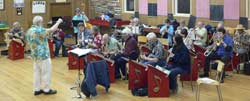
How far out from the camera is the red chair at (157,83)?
24.6 feet

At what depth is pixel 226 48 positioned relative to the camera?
9234 mm

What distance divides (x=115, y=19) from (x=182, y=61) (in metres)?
8.25

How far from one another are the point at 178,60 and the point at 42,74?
8.74ft

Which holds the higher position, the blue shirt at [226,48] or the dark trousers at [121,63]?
the blue shirt at [226,48]

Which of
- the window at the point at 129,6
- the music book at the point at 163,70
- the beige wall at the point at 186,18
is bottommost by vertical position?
the music book at the point at 163,70

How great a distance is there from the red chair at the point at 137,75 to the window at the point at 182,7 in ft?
17.8

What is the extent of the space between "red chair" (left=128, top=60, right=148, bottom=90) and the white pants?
63.6 inches

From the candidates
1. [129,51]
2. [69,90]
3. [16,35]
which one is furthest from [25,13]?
[69,90]

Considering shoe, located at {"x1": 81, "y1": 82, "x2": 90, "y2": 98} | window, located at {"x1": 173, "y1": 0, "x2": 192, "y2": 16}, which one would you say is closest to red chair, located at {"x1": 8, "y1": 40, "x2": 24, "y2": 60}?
window, located at {"x1": 173, "y1": 0, "x2": 192, "y2": 16}

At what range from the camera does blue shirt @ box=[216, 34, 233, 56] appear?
9.25 metres

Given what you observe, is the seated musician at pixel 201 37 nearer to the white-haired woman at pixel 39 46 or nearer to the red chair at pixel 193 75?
the red chair at pixel 193 75

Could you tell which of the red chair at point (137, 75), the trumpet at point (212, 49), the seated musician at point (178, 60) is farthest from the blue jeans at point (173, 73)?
the trumpet at point (212, 49)

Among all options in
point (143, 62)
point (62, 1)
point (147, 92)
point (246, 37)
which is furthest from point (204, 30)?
point (62, 1)

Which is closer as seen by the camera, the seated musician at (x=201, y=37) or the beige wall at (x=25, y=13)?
the seated musician at (x=201, y=37)
